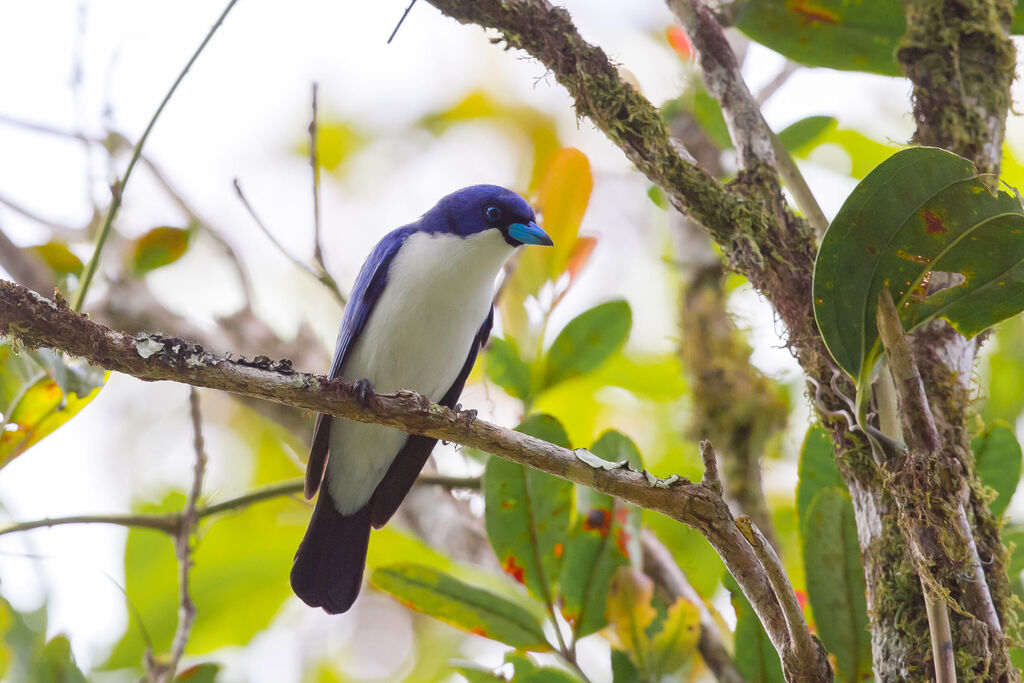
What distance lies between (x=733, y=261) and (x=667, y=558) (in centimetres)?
132

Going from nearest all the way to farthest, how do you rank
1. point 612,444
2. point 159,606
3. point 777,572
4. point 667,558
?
point 777,572
point 612,444
point 667,558
point 159,606

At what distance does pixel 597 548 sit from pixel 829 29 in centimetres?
180

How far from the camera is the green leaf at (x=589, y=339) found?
3551 mm

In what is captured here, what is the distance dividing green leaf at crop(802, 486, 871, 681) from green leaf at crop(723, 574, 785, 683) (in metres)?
0.17

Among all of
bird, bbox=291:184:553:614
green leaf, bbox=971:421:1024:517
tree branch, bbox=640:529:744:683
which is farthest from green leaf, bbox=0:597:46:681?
green leaf, bbox=971:421:1024:517

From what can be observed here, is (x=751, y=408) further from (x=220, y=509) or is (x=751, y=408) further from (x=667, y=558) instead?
(x=220, y=509)

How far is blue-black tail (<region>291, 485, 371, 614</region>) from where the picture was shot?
3.57m

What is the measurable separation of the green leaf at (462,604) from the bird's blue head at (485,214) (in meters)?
1.63

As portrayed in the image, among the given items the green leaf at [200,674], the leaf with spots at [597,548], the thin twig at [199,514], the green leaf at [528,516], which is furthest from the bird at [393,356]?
the leaf with spots at [597,548]

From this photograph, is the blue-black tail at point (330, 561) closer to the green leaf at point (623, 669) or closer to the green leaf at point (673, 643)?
the green leaf at point (623, 669)

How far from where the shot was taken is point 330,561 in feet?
11.9

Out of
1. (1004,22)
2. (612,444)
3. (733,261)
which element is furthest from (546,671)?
(1004,22)

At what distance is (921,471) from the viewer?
1913 millimetres

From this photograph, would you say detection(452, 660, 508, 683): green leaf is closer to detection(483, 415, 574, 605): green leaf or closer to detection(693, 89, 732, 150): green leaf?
detection(483, 415, 574, 605): green leaf
